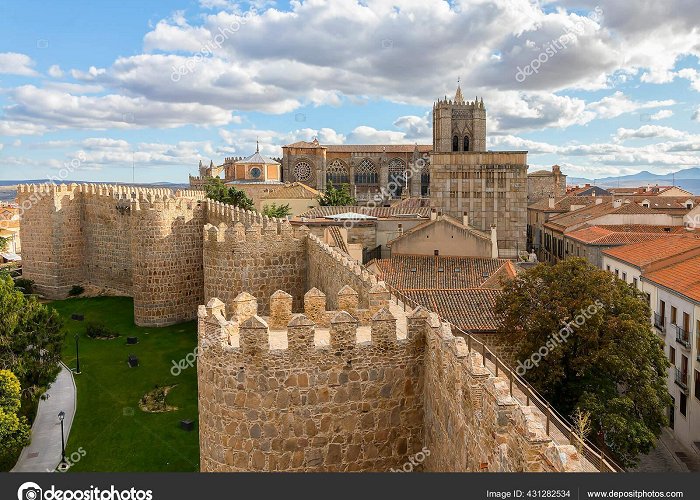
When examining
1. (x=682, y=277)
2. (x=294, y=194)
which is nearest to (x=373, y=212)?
(x=294, y=194)

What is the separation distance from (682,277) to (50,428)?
23.0 meters

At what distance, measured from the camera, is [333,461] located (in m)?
8.08

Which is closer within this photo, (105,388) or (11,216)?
(105,388)

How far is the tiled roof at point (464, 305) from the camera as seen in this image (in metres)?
20.5

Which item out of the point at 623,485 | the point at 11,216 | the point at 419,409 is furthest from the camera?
the point at 11,216

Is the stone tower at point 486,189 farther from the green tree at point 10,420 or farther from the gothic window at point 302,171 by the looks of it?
the green tree at point 10,420

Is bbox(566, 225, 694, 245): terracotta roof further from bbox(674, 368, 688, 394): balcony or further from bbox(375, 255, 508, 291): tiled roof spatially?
bbox(674, 368, 688, 394): balcony

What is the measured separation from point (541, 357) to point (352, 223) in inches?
868

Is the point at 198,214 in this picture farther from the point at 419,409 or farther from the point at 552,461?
the point at 552,461

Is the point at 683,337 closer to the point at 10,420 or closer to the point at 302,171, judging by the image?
the point at 10,420

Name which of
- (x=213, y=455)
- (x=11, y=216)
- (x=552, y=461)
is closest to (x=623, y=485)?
(x=552, y=461)

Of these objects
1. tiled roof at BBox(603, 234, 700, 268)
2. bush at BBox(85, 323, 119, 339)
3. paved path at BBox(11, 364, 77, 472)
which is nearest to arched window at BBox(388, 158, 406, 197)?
tiled roof at BBox(603, 234, 700, 268)

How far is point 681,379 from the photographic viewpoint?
21.6 meters

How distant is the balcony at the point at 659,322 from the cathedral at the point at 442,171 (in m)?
26.4
